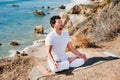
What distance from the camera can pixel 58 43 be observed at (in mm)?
8719

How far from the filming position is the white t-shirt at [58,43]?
8633 mm

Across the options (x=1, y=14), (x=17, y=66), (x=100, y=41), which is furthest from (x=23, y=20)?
(x=17, y=66)

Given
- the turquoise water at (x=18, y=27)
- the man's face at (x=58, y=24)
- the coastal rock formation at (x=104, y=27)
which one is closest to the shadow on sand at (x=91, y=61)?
the man's face at (x=58, y=24)

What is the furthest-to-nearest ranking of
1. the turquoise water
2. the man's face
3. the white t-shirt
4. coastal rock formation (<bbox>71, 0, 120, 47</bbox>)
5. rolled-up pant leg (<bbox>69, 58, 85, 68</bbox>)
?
the turquoise water < coastal rock formation (<bbox>71, 0, 120, 47</bbox>) < rolled-up pant leg (<bbox>69, 58, 85, 68</bbox>) < the white t-shirt < the man's face

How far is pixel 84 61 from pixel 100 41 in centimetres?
479

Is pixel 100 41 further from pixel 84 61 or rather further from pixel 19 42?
pixel 19 42

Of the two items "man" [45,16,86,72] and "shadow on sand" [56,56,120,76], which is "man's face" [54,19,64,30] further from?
"shadow on sand" [56,56,120,76]

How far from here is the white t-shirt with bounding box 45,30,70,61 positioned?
863 cm

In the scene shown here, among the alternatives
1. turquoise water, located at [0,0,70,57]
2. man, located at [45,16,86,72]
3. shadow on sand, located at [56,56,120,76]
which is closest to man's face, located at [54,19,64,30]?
man, located at [45,16,86,72]

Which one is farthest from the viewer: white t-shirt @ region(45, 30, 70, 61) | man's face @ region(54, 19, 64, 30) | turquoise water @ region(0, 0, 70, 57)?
turquoise water @ region(0, 0, 70, 57)

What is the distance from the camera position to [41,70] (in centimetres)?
913

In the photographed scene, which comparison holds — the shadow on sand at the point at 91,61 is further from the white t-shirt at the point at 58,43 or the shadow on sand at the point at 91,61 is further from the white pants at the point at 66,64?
the white t-shirt at the point at 58,43

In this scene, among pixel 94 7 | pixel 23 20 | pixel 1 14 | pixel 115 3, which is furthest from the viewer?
pixel 1 14

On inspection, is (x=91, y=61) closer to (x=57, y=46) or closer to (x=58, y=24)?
(x=57, y=46)
